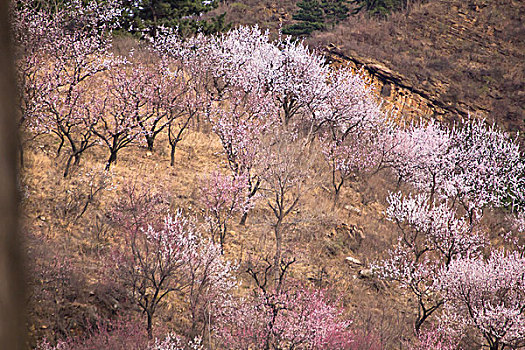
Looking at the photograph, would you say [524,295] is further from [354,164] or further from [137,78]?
[137,78]

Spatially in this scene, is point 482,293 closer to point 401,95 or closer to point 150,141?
point 150,141

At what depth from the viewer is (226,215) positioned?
18.6 meters

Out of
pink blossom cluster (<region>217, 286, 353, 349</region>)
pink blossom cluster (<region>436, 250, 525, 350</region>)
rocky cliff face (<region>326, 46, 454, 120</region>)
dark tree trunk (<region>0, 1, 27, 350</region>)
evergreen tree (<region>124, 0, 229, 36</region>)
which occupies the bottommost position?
pink blossom cluster (<region>436, 250, 525, 350</region>)

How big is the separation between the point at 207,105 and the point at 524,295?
699 inches

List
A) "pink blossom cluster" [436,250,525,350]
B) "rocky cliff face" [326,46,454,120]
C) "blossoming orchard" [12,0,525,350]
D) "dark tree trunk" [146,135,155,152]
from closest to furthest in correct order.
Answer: "blossoming orchard" [12,0,525,350] → "pink blossom cluster" [436,250,525,350] → "dark tree trunk" [146,135,155,152] → "rocky cliff face" [326,46,454,120]

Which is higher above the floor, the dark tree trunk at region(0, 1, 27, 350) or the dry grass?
the dark tree trunk at region(0, 1, 27, 350)

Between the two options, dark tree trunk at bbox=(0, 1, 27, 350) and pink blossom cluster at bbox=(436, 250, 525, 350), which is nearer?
dark tree trunk at bbox=(0, 1, 27, 350)

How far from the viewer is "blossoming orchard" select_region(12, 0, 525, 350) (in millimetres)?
12016

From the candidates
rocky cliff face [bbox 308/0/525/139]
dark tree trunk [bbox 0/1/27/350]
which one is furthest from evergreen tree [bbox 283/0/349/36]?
dark tree trunk [bbox 0/1/27/350]

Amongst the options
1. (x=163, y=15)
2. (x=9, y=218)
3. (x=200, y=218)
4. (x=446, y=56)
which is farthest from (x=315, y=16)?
(x=9, y=218)

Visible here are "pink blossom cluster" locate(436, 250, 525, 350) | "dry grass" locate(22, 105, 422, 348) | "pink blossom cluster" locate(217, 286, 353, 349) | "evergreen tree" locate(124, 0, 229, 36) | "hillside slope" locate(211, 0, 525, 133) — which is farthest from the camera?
"hillside slope" locate(211, 0, 525, 133)

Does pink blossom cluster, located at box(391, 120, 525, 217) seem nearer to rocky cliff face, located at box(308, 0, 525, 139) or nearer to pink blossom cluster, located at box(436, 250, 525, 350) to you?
rocky cliff face, located at box(308, 0, 525, 139)

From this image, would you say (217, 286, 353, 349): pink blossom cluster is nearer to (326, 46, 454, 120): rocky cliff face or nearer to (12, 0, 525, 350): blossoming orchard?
(12, 0, 525, 350): blossoming orchard

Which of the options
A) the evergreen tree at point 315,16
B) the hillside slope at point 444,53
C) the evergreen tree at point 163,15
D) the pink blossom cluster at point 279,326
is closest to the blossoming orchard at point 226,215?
the pink blossom cluster at point 279,326
